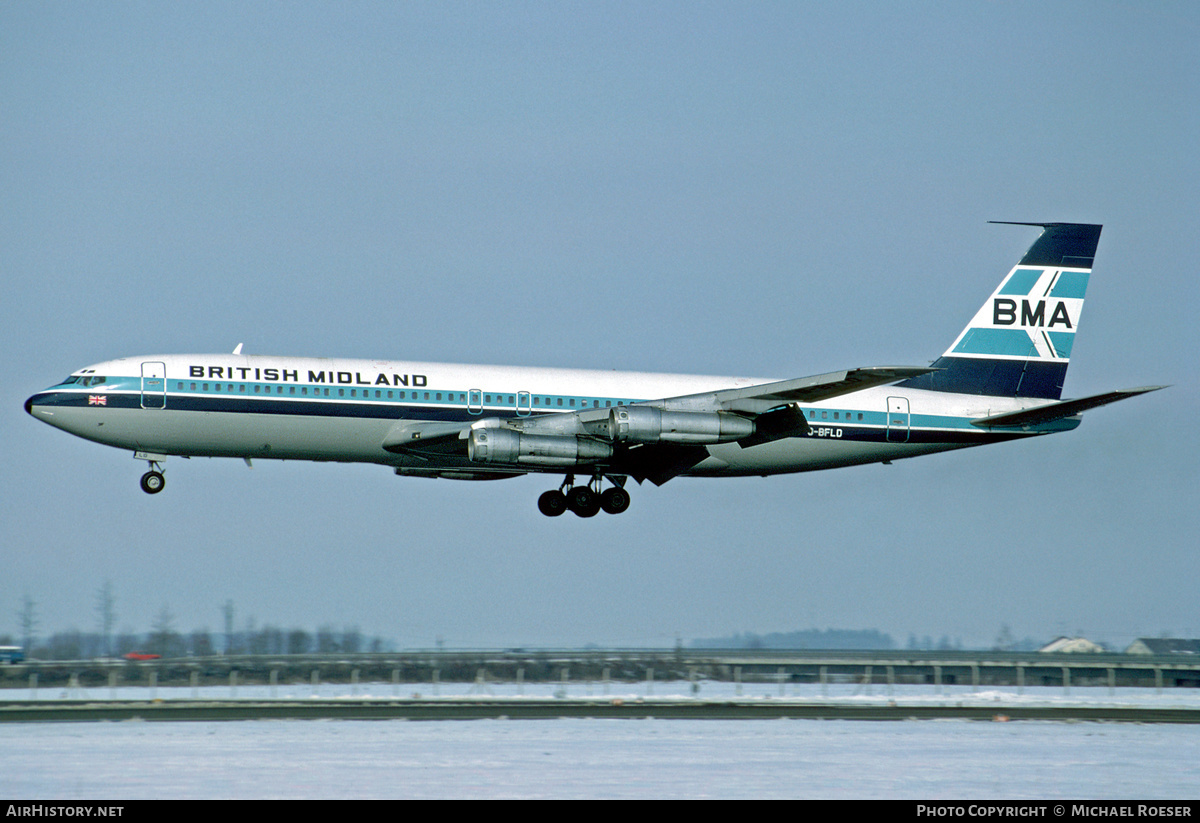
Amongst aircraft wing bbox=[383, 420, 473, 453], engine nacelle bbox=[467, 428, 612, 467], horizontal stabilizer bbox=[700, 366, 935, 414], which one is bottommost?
engine nacelle bbox=[467, 428, 612, 467]

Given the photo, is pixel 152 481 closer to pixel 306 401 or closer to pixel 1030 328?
pixel 306 401

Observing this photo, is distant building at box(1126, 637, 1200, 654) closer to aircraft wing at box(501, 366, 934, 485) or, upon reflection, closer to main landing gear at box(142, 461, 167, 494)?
aircraft wing at box(501, 366, 934, 485)

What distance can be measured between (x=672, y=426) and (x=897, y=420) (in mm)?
10266

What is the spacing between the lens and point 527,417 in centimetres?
4638

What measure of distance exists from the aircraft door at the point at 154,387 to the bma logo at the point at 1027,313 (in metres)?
33.4

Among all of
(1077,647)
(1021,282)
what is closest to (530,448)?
(1021,282)

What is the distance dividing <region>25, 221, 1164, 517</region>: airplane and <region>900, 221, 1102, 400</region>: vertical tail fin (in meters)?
1.76

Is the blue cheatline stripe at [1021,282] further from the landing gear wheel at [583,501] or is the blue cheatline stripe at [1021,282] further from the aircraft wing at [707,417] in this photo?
the landing gear wheel at [583,501]

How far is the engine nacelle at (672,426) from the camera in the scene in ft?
146

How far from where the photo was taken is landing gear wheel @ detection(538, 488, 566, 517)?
4994 cm

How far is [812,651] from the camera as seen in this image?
64562 millimetres

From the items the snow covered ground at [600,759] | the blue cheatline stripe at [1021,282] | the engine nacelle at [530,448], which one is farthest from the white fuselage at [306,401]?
the blue cheatline stripe at [1021,282]

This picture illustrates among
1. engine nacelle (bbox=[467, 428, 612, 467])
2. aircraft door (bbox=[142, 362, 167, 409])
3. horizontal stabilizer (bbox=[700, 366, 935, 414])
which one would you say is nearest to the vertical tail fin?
horizontal stabilizer (bbox=[700, 366, 935, 414])
